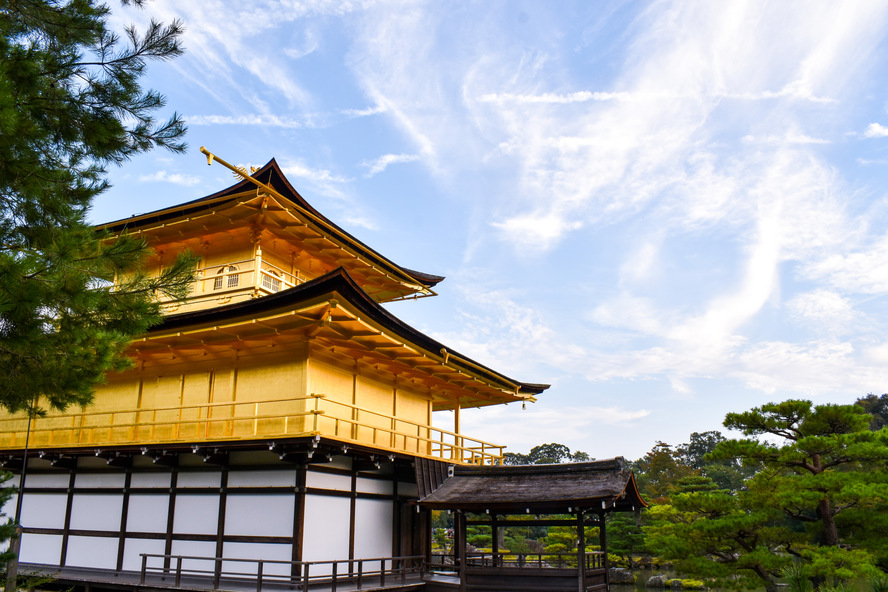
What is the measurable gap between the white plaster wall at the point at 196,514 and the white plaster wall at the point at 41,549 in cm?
417

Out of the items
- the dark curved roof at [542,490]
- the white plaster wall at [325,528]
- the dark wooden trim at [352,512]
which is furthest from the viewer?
the dark wooden trim at [352,512]

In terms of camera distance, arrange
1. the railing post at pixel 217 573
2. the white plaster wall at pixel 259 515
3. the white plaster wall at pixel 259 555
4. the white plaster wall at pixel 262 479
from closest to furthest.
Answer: the railing post at pixel 217 573
the white plaster wall at pixel 259 555
the white plaster wall at pixel 259 515
the white plaster wall at pixel 262 479

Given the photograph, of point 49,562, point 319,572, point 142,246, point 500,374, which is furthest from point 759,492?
point 49,562

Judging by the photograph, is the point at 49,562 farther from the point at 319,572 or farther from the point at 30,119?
the point at 30,119

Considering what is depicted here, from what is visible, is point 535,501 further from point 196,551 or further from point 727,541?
point 196,551

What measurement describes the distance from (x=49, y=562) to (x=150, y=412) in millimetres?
4617

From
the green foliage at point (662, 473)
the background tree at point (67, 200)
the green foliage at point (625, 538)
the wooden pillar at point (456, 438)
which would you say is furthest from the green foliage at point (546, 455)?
the background tree at point (67, 200)

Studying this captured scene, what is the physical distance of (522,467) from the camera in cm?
1734

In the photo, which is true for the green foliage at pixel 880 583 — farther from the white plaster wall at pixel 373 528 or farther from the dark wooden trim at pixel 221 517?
the dark wooden trim at pixel 221 517

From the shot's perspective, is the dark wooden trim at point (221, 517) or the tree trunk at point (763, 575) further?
the tree trunk at point (763, 575)

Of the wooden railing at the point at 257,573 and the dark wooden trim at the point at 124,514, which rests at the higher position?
the dark wooden trim at the point at 124,514

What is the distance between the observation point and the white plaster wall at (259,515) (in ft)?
46.9

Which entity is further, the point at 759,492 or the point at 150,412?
the point at 150,412

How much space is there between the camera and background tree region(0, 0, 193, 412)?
6.84 m
